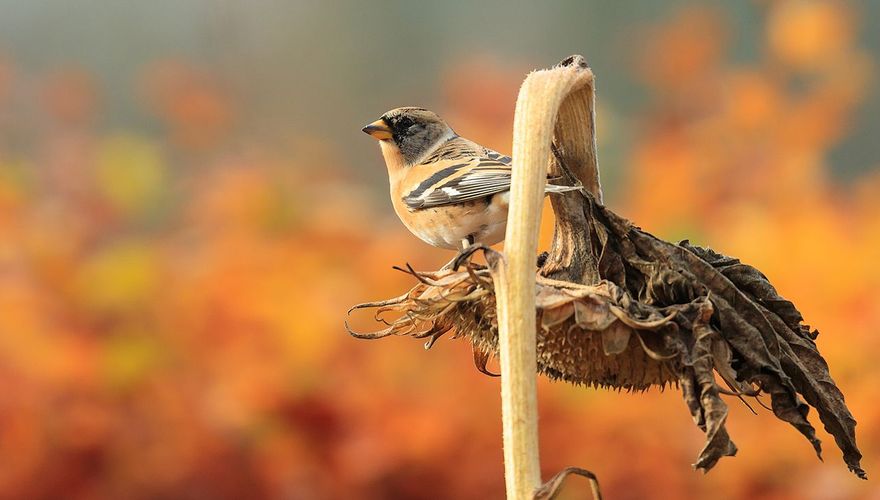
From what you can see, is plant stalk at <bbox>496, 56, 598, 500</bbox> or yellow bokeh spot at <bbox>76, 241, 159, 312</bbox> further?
yellow bokeh spot at <bbox>76, 241, 159, 312</bbox>

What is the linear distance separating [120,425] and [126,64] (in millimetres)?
661

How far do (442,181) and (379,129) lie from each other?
0.36 ft

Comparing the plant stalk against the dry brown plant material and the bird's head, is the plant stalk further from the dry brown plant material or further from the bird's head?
the bird's head

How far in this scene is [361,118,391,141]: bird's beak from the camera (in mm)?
962

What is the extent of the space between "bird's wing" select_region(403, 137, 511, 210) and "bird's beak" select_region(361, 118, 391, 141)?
1.9 inches

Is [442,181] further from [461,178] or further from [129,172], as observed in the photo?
[129,172]

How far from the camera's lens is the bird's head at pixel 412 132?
3.23 feet

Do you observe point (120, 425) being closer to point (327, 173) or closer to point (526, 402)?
point (327, 173)

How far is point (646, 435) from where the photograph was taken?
1.74 meters

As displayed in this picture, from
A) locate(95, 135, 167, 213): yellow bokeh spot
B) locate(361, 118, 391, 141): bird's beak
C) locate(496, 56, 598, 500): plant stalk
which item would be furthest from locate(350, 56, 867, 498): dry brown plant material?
locate(95, 135, 167, 213): yellow bokeh spot

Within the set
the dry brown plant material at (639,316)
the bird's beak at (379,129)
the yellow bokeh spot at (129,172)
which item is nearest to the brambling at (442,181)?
the bird's beak at (379,129)

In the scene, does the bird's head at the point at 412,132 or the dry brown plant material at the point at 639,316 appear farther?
the bird's head at the point at 412,132

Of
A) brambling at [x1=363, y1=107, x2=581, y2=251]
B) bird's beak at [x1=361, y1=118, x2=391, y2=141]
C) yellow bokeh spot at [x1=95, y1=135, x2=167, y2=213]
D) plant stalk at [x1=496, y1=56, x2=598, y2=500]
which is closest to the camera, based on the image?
plant stalk at [x1=496, y1=56, x2=598, y2=500]

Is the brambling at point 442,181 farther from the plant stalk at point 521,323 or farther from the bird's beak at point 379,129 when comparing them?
the plant stalk at point 521,323
